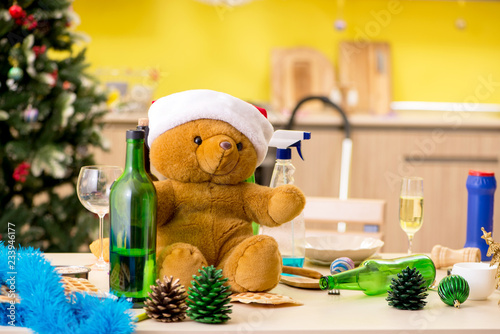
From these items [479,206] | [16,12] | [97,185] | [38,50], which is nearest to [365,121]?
[38,50]

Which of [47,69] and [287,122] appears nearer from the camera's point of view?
[47,69]

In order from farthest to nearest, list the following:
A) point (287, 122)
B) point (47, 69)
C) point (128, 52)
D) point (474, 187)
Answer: point (128, 52), point (287, 122), point (47, 69), point (474, 187)

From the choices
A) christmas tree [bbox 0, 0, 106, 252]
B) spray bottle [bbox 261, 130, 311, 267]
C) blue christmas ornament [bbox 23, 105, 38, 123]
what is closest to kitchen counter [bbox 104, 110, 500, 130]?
christmas tree [bbox 0, 0, 106, 252]

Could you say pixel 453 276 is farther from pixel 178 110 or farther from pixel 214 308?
pixel 178 110

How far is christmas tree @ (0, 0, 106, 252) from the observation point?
7.47 ft

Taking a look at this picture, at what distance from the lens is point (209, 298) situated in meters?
0.78

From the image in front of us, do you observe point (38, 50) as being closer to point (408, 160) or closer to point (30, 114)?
point (30, 114)

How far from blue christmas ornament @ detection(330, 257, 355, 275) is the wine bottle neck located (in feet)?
1.29

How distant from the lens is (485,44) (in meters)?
3.79

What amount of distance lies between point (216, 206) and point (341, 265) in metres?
0.26

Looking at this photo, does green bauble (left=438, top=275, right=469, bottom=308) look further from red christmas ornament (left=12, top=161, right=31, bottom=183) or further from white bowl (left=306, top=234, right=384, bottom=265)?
red christmas ornament (left=12, top=161, right=31, bottom=183)

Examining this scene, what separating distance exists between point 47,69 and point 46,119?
19 cm

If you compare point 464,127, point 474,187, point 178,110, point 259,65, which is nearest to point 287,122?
point 259,65

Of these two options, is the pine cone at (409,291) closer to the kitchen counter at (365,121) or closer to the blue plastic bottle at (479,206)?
the blue plastic bottle at (479,206)
